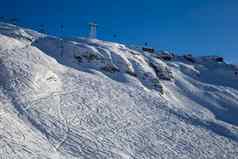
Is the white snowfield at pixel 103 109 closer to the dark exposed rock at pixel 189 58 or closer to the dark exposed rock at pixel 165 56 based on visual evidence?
the dark exposed rock at pixel 165 56

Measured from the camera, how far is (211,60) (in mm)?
73125

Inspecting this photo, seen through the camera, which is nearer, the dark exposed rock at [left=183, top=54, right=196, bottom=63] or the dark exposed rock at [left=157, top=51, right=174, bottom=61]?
the dark exposed rock at [left=157, top=51, right=174, bottom=61]

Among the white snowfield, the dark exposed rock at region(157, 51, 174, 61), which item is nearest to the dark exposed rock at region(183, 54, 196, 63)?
the dark exposed rock at region(157, 51, 174, 61)

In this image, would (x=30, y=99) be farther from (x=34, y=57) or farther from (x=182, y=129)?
(x=182, y=129)

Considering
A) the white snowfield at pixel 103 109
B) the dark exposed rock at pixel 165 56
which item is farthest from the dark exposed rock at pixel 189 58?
the white snowfield at pixel 103 109

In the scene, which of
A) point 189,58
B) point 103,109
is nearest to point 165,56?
point 189,58

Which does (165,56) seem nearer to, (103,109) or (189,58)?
(189,58)

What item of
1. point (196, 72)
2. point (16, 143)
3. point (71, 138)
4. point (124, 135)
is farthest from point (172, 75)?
point (16, 143)

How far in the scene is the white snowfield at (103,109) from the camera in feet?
76.3

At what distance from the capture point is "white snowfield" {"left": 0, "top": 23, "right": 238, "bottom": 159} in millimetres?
23250

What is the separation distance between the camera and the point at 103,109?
30.6 meters

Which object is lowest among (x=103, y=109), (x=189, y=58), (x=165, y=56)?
(x=103, y=109)

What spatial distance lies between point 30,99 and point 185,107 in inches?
674

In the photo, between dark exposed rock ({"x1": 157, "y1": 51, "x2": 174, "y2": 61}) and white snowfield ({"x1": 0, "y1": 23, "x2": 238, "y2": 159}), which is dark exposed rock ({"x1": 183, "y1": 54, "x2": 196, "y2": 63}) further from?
white snowfield ({"x1": 0, "y1": 23, "x2": 238, "y2": 159})
